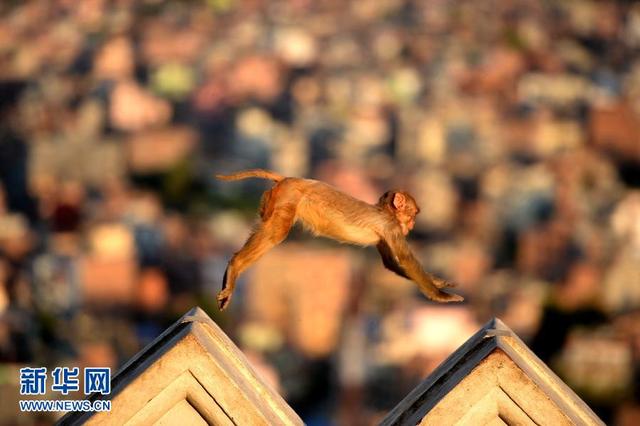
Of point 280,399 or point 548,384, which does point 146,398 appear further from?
point 548,384

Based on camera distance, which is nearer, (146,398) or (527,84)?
(146,398)

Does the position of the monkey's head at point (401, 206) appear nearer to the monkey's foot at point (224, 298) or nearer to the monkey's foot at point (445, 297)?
the monkey's foot at point (445, 297)

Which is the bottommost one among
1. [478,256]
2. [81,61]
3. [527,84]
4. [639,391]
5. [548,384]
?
[548,384]

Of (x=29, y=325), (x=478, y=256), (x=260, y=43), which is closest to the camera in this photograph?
(x=29, y=325)

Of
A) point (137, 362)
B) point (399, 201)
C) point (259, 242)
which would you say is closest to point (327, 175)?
point (399, 201)

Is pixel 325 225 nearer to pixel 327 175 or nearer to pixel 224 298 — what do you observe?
pixel 224 298

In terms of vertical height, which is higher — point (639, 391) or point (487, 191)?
point (487, 191)

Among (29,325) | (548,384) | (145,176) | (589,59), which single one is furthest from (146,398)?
(589,59)
